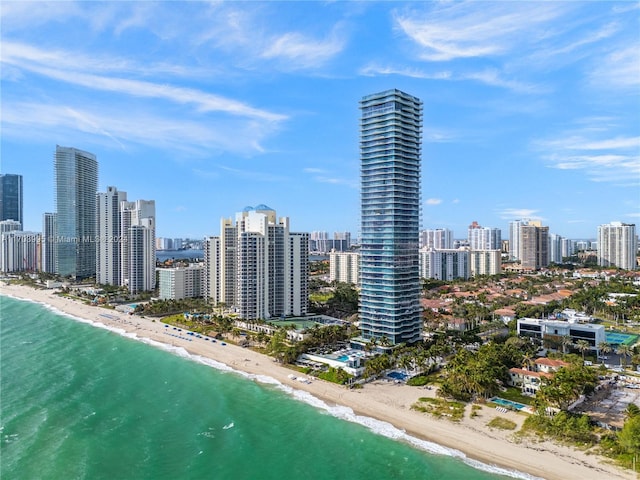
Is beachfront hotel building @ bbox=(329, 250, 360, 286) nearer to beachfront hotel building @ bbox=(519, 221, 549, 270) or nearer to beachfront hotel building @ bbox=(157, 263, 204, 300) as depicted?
beachfront hotel building @ bbox=(157, 263, 204, 300)

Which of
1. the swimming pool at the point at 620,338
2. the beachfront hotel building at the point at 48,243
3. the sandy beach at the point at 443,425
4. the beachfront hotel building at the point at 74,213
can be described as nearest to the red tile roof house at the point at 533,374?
the sandy beach at the point at 443,425

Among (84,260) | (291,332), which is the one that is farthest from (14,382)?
(84,260)

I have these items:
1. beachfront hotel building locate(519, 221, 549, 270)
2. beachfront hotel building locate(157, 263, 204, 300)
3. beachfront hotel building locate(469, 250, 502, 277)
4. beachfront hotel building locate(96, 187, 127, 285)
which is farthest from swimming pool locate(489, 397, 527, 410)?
beachfront hotel building locate(519, 221, 549, 270)

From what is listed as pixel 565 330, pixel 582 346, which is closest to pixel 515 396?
pixel 582 346

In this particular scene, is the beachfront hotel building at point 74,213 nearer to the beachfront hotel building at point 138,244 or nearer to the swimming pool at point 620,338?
the beachfront hotel building at point 138,244

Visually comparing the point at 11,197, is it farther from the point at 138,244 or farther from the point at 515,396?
the point at 515,396

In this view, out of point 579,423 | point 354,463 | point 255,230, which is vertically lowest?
point 354,463

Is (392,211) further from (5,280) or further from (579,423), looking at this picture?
(5,280)
